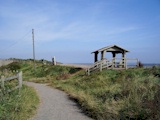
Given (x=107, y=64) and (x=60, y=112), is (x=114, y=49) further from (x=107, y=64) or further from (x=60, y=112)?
(x=60, y=112)

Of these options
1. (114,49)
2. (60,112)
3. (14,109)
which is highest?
(114,49)

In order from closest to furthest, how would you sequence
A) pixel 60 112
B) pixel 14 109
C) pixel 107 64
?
1. pixel 14 109
2. pixel 60 112
3. pixel 107 64

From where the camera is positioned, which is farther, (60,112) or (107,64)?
(107,64)

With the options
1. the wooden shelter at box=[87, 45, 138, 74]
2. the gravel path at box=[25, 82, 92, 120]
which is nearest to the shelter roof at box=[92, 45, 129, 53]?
the wooden shelter at box=[87, 45, 138, 74]

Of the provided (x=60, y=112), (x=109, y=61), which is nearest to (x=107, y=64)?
(x=109, y=61)

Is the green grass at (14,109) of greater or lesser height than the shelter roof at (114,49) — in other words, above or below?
below

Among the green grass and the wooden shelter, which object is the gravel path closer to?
the green grass

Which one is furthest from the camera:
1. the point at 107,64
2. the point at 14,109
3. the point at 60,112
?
the point at 107,64

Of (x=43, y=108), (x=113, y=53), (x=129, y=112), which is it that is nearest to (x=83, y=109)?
(x=43, y=108)

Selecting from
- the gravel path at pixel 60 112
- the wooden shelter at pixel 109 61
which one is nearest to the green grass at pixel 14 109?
the gravel path at pixel 60 112

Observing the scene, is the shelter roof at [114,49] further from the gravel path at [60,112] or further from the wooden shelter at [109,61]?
the gravel path at [60,112]

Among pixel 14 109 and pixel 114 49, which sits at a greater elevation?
pixel 114 49

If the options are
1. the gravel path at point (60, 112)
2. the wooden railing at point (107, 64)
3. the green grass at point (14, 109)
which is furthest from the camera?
the wooden railing at point (107, 64)

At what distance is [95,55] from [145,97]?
2048cm
